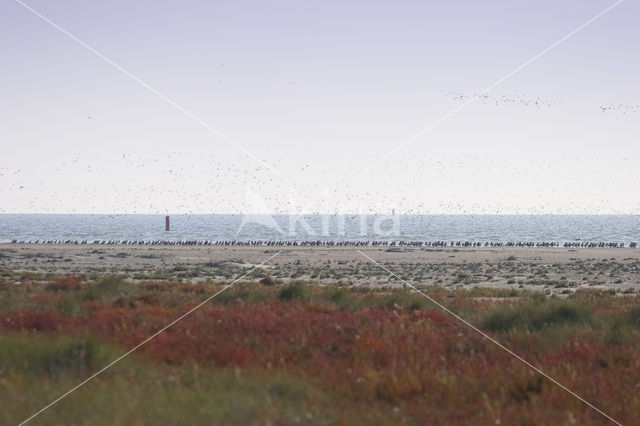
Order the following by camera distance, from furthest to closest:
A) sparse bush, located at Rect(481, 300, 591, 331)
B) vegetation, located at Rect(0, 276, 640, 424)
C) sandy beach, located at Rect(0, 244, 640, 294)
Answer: sandy beach, located at Rect(0, 244, 640, 294)
sparse bush, located at Rect(481, 300, 591, 331)
vegetation, located at Rect(0, 276, 640, 424)

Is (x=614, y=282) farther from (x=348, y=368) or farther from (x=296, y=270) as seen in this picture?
(x=348, y=368)

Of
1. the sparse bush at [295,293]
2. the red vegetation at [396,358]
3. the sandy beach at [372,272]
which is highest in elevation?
the red vegetation at [396,358]

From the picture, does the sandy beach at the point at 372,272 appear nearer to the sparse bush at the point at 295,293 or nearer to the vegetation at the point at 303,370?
the sparse bush at the point at 295,293

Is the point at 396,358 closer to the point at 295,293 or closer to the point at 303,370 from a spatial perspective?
the point at 303,370

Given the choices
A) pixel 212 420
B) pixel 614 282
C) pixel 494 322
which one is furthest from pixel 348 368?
pixel 614 282

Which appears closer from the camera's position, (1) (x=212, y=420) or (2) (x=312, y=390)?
(1) (x=212, y=420)

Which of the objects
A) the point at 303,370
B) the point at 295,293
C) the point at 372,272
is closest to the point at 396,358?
the point at 303,370

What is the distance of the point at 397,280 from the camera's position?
1700 inches

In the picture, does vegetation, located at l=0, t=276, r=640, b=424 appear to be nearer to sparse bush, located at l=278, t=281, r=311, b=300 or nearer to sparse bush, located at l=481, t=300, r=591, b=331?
sparse bush, located at l=481, t=300, r=591, b=331

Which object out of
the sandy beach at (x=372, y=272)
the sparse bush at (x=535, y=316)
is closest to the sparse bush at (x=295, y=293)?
the sparse bush at (x=535, y=316)

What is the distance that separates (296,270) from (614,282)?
79.8 ft

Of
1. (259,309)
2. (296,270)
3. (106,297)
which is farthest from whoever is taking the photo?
(296,270)

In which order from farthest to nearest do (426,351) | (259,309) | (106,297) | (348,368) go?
(106,297)
(259,309)
(426,351)
(348,368)

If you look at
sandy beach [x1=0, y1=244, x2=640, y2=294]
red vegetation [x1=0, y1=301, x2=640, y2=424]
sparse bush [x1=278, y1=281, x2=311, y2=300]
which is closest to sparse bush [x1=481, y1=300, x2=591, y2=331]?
red vegetation [x1=0, y1=301, x2=640, y2=424]
